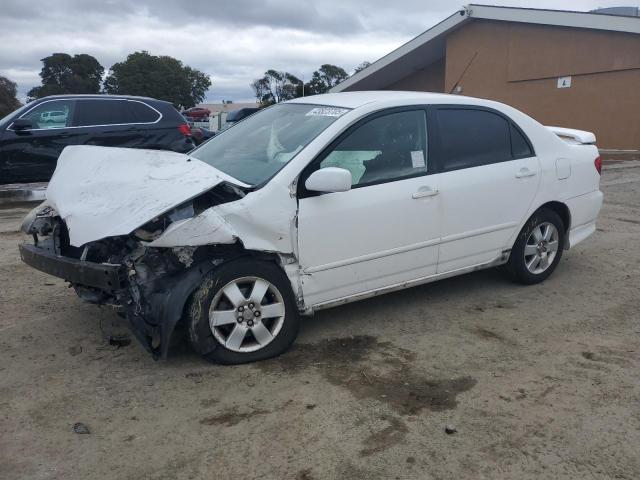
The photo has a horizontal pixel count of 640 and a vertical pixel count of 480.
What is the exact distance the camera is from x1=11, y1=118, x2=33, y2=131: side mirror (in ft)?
29.2

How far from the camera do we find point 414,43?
20125mm

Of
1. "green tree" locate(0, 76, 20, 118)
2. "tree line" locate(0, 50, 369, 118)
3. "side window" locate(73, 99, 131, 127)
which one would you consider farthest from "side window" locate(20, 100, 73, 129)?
"tree line" locate(0, 50, 369, 118)

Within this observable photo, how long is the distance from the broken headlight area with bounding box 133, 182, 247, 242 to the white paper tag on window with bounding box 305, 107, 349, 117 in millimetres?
953

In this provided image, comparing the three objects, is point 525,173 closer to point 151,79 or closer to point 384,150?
point 384,150

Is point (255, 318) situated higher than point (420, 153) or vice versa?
point (420, 153)

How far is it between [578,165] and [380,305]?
222 centimetres

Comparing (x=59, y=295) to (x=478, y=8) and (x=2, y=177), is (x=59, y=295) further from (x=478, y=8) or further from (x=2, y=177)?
(x=478, y=8)

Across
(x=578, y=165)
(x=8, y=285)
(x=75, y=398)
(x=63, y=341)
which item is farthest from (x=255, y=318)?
(x=578, y=165)

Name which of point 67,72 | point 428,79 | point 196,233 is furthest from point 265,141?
point 67,72

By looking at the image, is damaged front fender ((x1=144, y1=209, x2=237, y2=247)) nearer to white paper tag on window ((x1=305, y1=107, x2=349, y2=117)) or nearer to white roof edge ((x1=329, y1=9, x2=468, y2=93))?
white paper tag on window ((x1=305, y1=107, x2=349, y2=117))

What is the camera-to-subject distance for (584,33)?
1628cm

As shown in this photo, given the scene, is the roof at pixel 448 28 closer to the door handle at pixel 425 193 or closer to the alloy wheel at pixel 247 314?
the door handle at pixel 425 193

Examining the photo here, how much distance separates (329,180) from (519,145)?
2056 mm

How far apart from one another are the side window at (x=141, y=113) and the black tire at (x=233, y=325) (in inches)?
275
